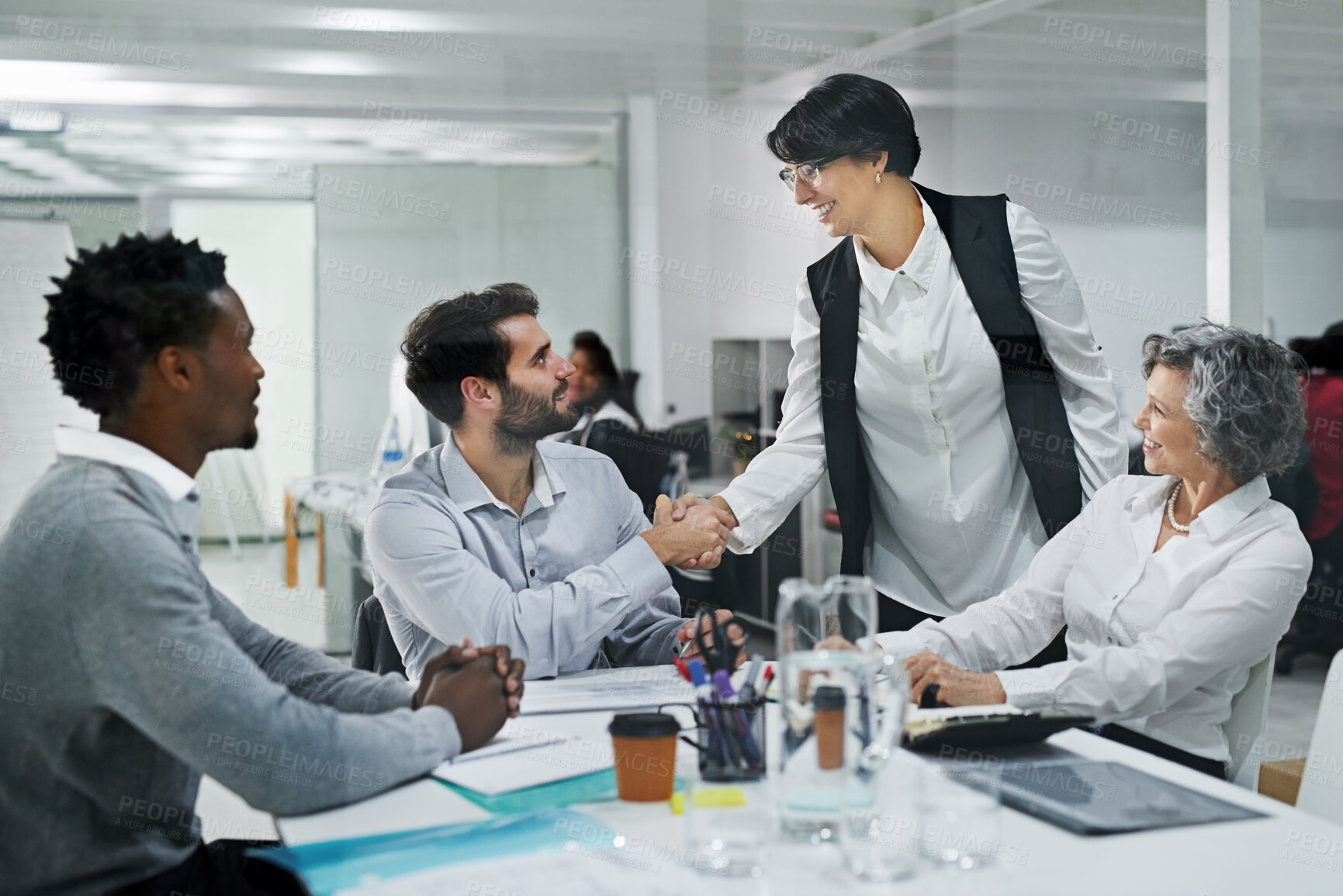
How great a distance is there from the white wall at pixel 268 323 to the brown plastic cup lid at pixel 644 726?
2.69 m

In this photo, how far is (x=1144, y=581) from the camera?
1.89 metres

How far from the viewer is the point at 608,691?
1776 millimetres

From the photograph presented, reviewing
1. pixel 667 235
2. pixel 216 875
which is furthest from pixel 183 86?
pixel 216 875

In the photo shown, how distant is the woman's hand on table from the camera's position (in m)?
1.70

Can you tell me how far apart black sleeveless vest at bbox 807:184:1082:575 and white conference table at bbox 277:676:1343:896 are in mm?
1118

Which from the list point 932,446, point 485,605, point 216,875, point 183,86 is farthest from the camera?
point 183,86

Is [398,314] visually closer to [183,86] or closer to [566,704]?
[183,86]

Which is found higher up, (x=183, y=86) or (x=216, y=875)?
(x=183, y=86)

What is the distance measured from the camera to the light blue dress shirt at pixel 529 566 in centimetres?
188

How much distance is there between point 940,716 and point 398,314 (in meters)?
2.76
